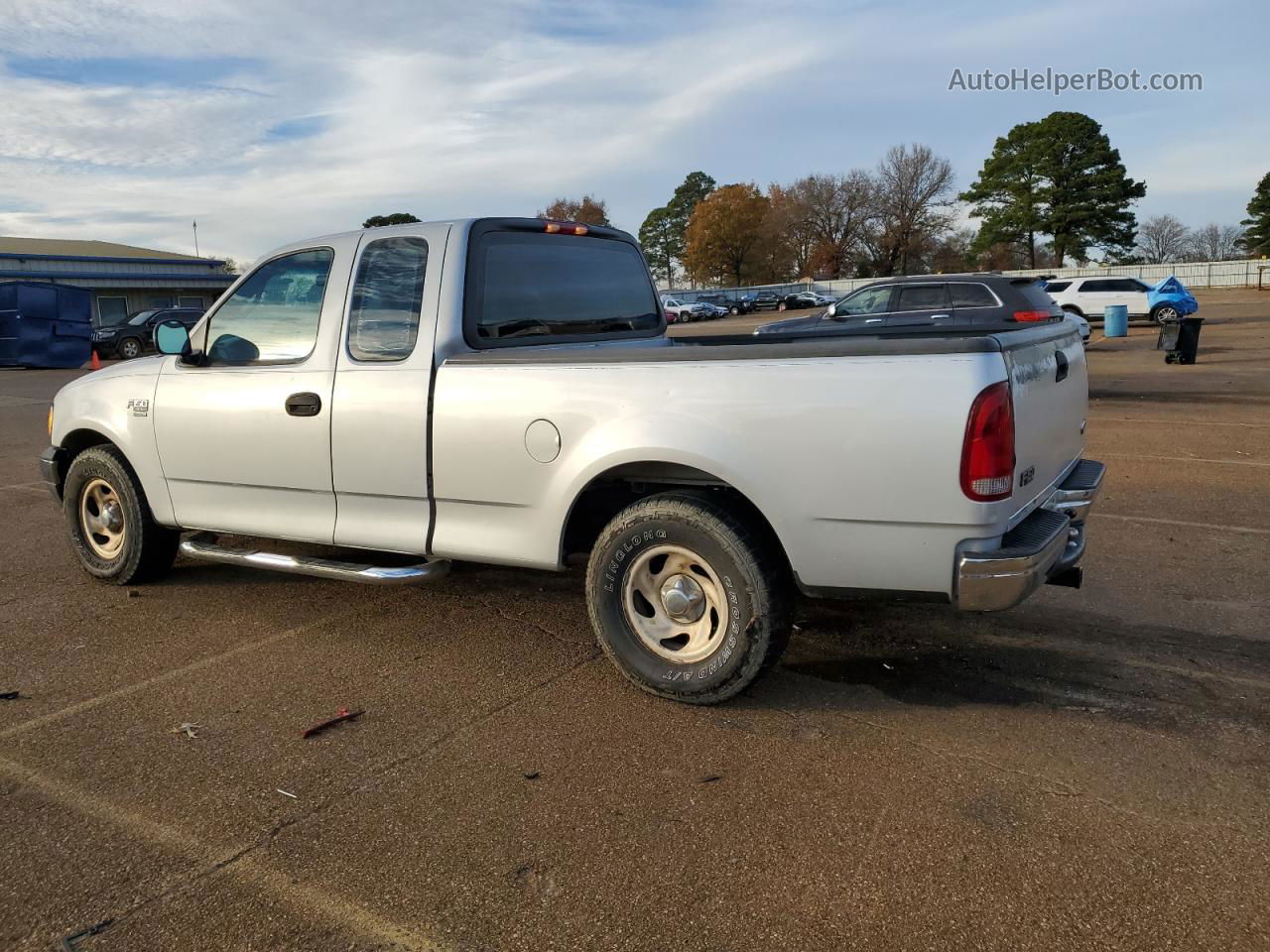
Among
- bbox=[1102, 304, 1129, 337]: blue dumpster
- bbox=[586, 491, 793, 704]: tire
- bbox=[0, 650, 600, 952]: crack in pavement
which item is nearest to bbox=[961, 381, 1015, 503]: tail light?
bbox=[586, 491, 793, 704]: tire

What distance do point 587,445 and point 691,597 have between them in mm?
729

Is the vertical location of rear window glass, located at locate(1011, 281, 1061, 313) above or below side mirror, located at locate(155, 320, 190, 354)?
above

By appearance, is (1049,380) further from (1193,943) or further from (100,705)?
(100,705)

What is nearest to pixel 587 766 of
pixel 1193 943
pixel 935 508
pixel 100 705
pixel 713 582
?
pixel 713 582

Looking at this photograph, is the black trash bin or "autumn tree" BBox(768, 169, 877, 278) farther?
"autumn tree" BBox(768, 169, 877, 278)

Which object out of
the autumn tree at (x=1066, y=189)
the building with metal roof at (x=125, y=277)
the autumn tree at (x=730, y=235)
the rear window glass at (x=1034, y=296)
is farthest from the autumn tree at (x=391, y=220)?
the autumn tree at (x=730, y=235)

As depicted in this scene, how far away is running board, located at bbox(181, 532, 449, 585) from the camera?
4402 mm

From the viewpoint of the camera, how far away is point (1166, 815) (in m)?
3.03

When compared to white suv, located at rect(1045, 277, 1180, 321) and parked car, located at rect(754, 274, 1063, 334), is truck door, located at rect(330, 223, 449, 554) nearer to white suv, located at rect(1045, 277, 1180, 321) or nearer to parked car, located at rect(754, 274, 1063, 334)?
parked car, located at rect(754, 274, 1063, 334)

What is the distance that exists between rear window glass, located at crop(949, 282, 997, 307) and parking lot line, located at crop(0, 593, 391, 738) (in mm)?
11196

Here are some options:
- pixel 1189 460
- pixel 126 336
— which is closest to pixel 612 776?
pixel 1189 460

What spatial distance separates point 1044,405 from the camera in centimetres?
372

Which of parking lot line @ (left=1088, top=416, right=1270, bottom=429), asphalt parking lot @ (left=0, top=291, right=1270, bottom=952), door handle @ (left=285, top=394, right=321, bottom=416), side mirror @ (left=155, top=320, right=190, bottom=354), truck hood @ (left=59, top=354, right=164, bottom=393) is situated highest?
side mirror @ (left=155, top=320, right=190, bottom=354)

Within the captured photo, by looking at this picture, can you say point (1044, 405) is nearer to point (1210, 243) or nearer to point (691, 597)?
point (691, 597)
